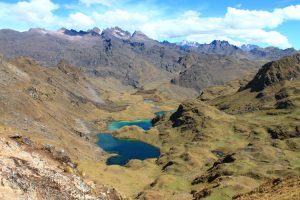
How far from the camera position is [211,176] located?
7008 inches

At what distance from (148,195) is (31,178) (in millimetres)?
104324

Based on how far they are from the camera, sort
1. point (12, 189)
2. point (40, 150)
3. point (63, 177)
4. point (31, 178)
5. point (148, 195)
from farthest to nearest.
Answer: point (148, 195)
point (40, 150)
point (63, 177)
point (31, 178)
point (12, 189)

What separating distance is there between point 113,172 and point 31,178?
150560mm

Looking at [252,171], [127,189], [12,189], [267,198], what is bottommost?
[127,189]

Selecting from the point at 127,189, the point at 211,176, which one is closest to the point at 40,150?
the point at 127,189

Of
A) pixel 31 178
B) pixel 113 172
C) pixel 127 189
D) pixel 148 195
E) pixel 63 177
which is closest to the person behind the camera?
pixel 31 178

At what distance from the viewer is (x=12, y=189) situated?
39594mm

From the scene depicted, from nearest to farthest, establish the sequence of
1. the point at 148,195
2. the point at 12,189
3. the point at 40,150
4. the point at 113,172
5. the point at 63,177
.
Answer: the point at 12,189, the point at 63,177, the point at 40,150, the point at 148,195, the point at 113,172

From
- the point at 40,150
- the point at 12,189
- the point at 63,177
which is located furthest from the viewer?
the point at 40,150

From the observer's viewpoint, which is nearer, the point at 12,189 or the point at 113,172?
the point at 12,189

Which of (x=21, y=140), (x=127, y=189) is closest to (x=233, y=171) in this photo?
(x=127, y=189)

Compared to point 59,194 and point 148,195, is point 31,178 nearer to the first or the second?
point 59,194

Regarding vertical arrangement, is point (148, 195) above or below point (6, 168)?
below

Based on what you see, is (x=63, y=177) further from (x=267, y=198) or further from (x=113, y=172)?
(x=113, y=172)
